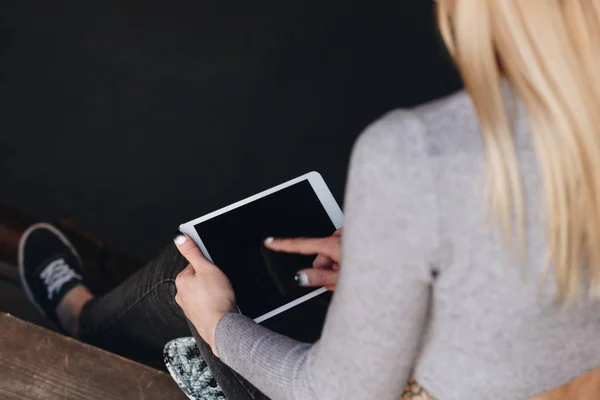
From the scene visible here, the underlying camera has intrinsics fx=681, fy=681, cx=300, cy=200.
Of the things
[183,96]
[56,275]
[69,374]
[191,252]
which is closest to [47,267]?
[56,275]

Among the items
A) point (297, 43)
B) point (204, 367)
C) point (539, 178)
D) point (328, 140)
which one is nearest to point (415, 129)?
point (539, 178)

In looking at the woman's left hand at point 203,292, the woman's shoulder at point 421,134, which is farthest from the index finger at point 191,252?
the woman's shoulder at point 421,134

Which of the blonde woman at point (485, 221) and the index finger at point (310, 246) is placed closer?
the blonde woman at point (485, 221)

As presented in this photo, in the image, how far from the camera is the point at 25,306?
1462mm

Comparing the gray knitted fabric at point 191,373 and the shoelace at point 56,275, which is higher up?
the shoelace at point 56,275

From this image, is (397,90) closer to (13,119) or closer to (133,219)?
(133,219)

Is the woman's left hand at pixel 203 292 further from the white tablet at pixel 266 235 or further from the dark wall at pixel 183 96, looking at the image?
the dark wall at pixel 183 96

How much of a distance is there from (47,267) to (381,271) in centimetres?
107

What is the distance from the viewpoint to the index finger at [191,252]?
0.90 m

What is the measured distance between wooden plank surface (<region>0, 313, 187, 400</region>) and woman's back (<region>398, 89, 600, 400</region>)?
0.57 meters

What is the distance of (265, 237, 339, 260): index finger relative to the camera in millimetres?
930

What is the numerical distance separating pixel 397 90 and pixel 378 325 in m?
1.17

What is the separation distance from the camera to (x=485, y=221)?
0.53 metres

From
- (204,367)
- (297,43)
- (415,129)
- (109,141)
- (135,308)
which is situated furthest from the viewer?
(297,43)
